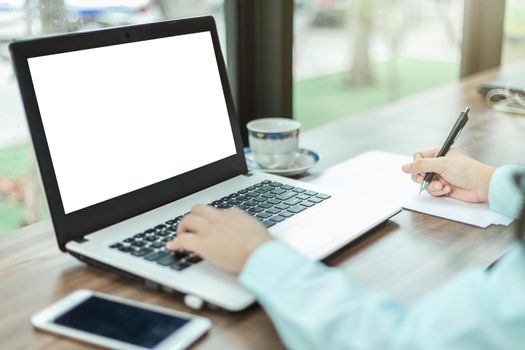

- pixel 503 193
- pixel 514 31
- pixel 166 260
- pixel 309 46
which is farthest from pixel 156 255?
pixel 514 31

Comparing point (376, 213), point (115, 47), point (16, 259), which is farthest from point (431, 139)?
point (16, 259)

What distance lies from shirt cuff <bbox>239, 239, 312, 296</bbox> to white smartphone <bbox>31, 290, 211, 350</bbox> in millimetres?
66

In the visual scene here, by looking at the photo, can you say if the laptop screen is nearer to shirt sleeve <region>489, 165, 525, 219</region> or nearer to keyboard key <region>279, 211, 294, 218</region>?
keyboard key <region>279, 211, 294, 218</region>

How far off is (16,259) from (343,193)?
489mm

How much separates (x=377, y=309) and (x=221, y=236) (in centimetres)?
21

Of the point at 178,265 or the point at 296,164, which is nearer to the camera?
the point at 178,265

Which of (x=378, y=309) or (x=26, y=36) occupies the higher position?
(x=26, y=36)

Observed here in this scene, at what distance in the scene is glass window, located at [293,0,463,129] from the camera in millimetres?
2959

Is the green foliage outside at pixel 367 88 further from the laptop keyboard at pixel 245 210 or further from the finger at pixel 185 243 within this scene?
the finger at pixel 185 243

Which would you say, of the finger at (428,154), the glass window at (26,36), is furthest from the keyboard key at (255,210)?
the glass window at (26,36)

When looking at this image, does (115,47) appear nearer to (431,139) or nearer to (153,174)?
(153,174)

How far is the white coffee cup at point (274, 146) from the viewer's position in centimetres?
121

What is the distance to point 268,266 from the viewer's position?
2.36ft

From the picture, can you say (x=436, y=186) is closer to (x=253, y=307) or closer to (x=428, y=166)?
(x=428, y=166)
